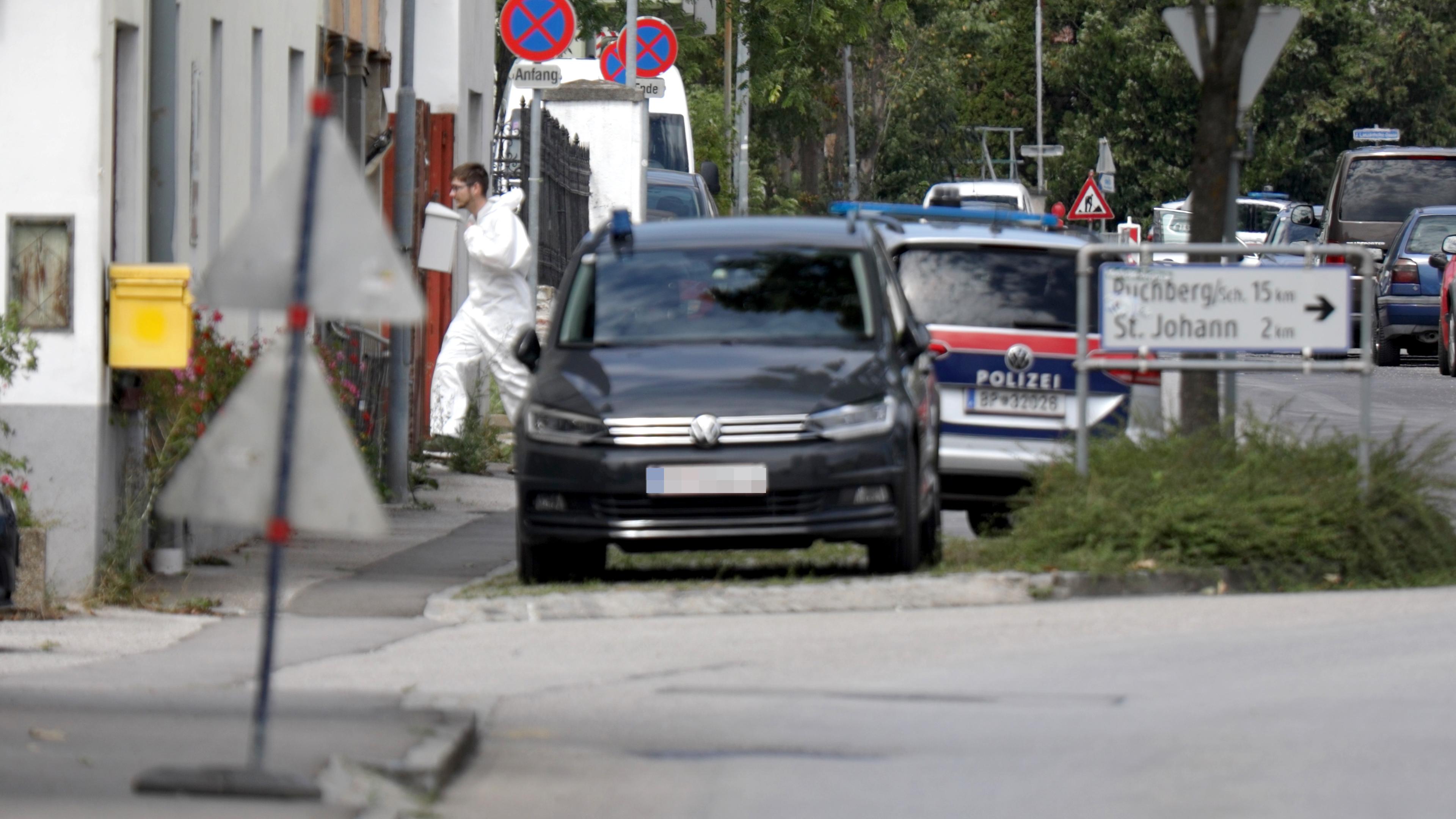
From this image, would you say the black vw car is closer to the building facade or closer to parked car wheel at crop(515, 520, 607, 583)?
parked car wheel at crop(515, 520, 607, 583)

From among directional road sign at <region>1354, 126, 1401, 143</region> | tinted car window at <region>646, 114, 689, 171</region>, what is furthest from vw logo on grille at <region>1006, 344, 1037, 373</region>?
directional road sign at <region>1354, 126, 1401, 143</region>

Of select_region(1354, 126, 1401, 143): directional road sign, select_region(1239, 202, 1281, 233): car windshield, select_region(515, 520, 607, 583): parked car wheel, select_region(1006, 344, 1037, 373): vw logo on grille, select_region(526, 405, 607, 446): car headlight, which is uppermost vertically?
select_region(1354, 126, 1401, 143): directional road sign

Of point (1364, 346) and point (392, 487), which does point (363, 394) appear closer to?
point (392, 487)

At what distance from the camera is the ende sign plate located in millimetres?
11969

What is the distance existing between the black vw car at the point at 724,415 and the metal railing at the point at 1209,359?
698mm

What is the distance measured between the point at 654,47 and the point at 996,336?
13669 mm

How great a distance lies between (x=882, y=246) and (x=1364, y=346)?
7.32 ft

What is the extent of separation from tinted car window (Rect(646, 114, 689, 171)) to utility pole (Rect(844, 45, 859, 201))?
90.4 feet

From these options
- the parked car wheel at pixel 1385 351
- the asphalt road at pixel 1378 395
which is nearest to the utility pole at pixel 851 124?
the parked car wheel at pixel 1385 351

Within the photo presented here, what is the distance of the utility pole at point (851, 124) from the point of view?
6056 cm

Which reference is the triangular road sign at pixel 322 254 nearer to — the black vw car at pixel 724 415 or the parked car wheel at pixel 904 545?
the black vw car at pixel 724 415

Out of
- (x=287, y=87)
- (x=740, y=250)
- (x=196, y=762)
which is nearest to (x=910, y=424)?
(x=740, y=250)

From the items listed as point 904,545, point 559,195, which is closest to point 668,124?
point 559,195

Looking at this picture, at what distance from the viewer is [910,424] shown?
1118 centimetres
